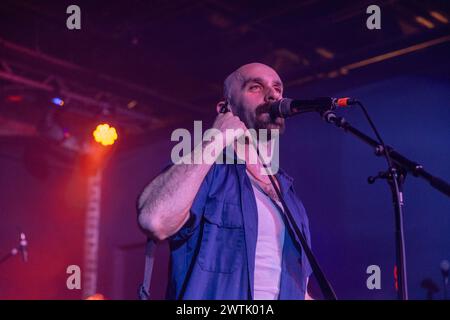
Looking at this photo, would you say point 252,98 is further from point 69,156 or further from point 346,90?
point 69,156

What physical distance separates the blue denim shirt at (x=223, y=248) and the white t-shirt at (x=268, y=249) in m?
0.03

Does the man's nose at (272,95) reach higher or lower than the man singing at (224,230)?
higher

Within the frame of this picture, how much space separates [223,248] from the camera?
2.40 metres

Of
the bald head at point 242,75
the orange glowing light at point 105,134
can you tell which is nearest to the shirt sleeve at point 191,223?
the bald head at point 242,75

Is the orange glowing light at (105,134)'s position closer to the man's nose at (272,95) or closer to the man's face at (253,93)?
the man's face at (253,93)

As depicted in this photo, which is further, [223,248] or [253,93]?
[253,93]

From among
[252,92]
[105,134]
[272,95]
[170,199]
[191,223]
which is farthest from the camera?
[105,134]

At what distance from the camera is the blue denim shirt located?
7.61 ft

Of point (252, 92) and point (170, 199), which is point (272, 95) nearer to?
point (252, 92)

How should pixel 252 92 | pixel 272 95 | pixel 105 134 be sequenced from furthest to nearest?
pixel 105 134 < pixel 252 92 < pixel 272 95

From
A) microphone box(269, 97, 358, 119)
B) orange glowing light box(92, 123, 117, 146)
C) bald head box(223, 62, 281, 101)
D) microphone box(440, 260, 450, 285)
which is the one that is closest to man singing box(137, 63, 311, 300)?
microphone box(269, 97, 358, 119)

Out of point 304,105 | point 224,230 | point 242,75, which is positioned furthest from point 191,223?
point 242,75

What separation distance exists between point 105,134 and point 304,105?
5319 mm

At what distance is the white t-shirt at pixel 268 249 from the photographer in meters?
2.42
